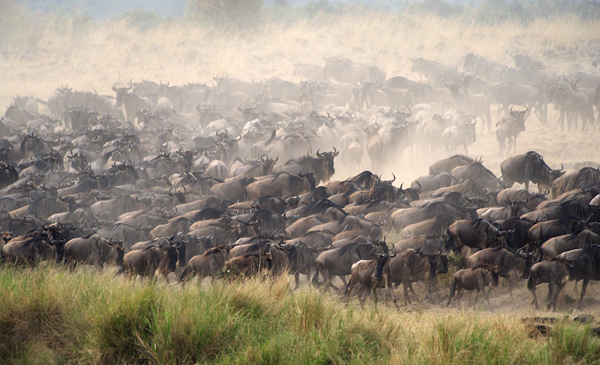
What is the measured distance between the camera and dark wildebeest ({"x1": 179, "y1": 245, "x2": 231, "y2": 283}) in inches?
376

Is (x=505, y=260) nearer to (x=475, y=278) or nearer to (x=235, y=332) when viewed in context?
(x=475, y=278)

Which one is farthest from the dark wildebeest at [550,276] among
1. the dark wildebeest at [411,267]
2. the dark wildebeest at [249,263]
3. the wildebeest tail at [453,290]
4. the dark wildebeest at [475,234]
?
the dark wildebeest at [249,263]

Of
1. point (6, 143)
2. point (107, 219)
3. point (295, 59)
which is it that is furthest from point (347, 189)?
point (295, 59)

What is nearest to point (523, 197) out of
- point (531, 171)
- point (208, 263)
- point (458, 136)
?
point (531, 171)

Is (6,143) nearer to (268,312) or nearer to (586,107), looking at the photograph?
(268,312)

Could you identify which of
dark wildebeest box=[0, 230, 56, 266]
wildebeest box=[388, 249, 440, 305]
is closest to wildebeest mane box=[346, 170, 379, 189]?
wildebeest box=[388, 249, 440, 305]

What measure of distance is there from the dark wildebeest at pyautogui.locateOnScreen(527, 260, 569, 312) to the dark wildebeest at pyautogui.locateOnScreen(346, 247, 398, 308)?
1.99 m

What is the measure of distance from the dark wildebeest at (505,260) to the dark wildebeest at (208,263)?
385 cm

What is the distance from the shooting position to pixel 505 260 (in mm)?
9312

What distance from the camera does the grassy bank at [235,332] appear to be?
5.69 meters

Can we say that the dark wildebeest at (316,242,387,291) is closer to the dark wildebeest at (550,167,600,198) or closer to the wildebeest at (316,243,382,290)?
the wildebeest at (316,243,382,290)

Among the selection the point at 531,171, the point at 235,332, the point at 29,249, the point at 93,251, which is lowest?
the point at 93,251

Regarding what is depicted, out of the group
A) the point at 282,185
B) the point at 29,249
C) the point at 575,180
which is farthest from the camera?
the point at 282,185

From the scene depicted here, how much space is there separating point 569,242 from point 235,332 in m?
5.82
